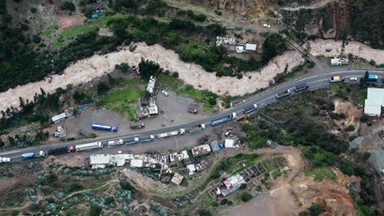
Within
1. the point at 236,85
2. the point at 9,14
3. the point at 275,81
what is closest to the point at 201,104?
the point at 236,85

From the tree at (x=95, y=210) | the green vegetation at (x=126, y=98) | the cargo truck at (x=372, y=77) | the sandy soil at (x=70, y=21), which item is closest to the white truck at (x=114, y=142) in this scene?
the green vegetation at (x=126, y=98)

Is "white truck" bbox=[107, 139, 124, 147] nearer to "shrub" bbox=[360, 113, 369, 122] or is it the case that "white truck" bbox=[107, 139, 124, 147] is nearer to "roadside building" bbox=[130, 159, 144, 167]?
"roadside building" bbox=[130, 159, 144, 167]

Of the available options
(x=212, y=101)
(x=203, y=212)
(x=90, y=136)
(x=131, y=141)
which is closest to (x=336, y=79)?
(x=212, y=101)

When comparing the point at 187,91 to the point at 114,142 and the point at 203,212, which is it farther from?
the point at 203,212

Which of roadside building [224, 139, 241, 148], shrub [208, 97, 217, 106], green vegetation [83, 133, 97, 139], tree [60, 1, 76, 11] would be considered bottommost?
green vegetation [83, 133, 97, 139]

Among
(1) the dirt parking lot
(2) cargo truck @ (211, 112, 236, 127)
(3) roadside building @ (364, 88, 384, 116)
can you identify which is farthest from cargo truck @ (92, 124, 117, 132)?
(3) roadside building @ (364, 88, 384, 116)

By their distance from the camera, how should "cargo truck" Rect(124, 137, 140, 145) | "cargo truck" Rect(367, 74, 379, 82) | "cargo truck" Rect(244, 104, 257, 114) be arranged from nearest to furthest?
"cargo truck" Rect(124, 137, 140, 145) < "cargo truck" Rect(367, 74, 379, 82) < "cargo truck" Rect(244, 104, 257, 114)

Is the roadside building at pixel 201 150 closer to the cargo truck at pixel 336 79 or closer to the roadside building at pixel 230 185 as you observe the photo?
the roadside building at pixel 230 185
